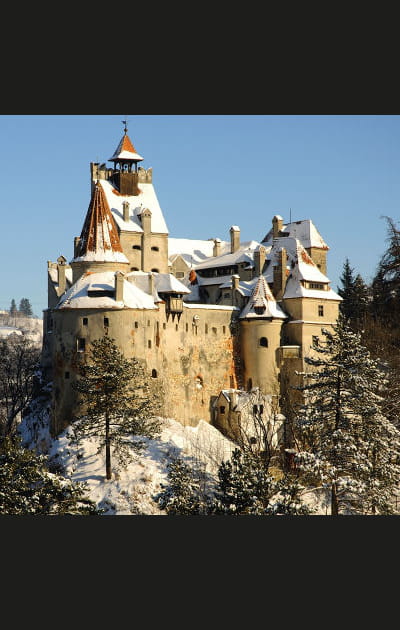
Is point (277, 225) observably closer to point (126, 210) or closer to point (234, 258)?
point (234, 258)

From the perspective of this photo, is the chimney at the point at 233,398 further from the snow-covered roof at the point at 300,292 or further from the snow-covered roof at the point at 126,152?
the snow-covered roof at the point at 126,152

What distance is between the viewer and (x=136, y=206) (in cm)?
7369

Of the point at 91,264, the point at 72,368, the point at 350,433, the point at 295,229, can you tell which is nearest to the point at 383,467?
the point at 350,433

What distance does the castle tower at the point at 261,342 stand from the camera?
6838 cm

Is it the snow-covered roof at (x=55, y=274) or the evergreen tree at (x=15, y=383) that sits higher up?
the snow-covered roof at (x=55, y=274)

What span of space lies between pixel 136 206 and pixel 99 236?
35.5 feet

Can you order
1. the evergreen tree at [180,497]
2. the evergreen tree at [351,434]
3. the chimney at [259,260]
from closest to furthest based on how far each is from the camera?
1. the evergreen tree at [351,434]
2. the evergreen tree at [180,497]
3. the chimney at [259,260]

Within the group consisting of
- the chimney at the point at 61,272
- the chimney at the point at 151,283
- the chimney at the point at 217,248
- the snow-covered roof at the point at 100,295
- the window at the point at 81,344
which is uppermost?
the chimney at the point at 217,248

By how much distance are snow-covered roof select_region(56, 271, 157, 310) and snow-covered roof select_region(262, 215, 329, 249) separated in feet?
67.1

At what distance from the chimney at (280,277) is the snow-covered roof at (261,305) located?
3.23ft

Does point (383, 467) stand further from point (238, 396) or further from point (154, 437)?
point (238, 396)

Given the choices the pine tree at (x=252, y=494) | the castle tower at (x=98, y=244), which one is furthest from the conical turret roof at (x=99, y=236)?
the pine tree at (x=252, y=494)

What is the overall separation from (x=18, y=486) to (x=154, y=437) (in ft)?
60.8

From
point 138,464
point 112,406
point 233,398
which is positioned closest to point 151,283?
point 233,398
